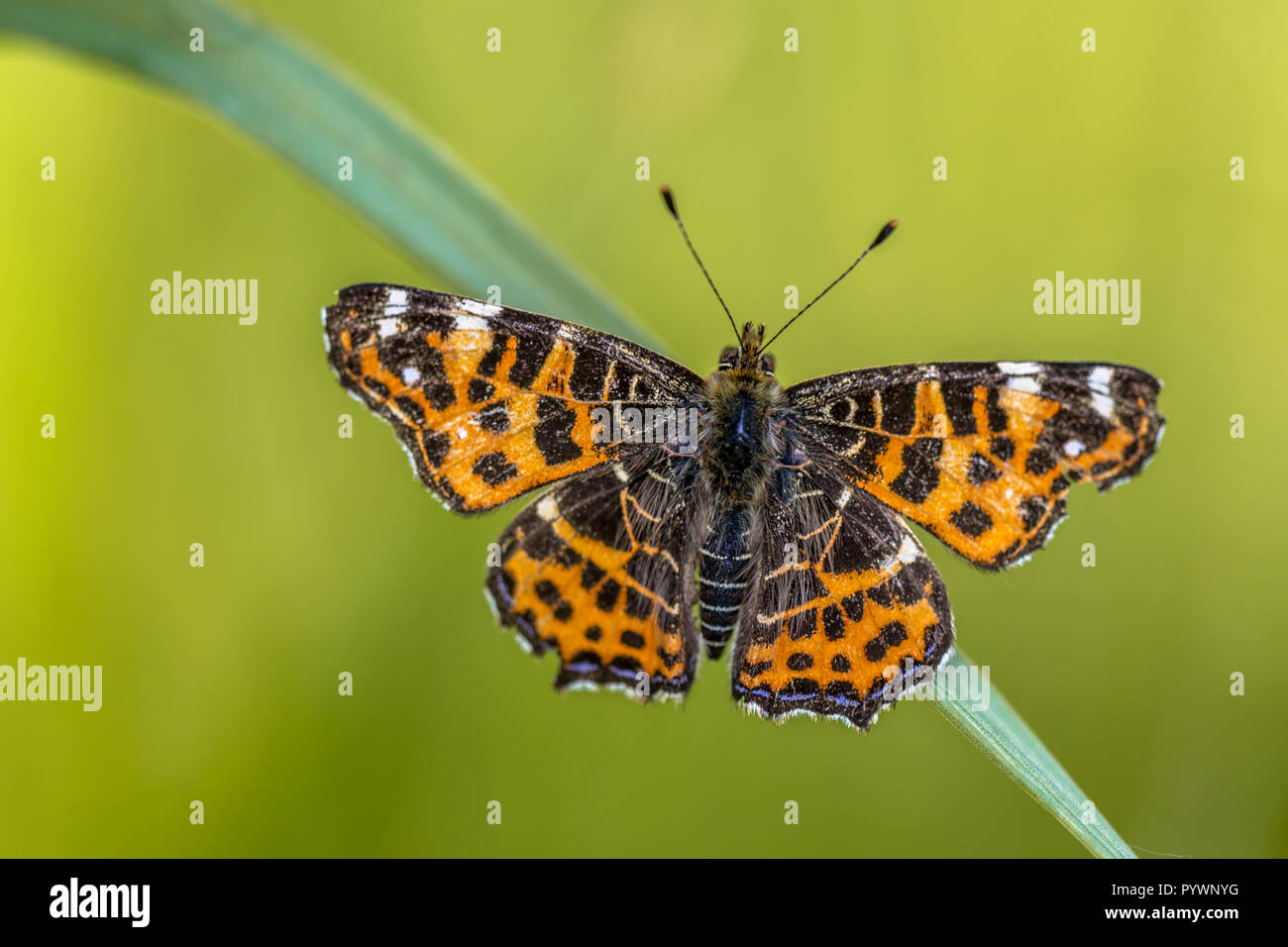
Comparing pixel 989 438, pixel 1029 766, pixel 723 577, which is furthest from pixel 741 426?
pixel 1029 766

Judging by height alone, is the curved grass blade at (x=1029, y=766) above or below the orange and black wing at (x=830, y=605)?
below

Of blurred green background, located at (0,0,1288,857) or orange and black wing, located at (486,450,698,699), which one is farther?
blurred green background, located at (0,0,1288,857)

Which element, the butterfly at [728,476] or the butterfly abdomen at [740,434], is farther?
the butterfly abdomen at [740,434]

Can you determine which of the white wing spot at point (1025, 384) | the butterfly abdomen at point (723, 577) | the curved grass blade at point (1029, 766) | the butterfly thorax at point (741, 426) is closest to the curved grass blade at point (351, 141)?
the butterfly thorax at point (741, 426)

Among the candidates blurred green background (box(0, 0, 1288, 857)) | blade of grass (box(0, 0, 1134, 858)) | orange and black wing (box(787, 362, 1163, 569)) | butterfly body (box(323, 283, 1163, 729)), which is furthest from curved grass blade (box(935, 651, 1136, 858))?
blurred green background (box(0, 0, 1288, 857))

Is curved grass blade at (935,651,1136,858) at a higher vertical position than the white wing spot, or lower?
lower

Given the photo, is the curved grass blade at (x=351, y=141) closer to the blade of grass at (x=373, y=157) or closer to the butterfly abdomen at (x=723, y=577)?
the blade of grass at (x=373, y=157)

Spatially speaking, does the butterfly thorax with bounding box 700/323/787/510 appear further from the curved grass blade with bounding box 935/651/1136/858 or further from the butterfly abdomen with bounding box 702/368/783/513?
the curved grass blade with bounding box 935/651/1136/858

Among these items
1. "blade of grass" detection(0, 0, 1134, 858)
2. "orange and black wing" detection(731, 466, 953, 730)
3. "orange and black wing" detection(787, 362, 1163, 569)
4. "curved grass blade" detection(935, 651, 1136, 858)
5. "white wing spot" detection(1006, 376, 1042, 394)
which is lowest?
"curved grass blade" detection(935, 651, 1136, 858)
